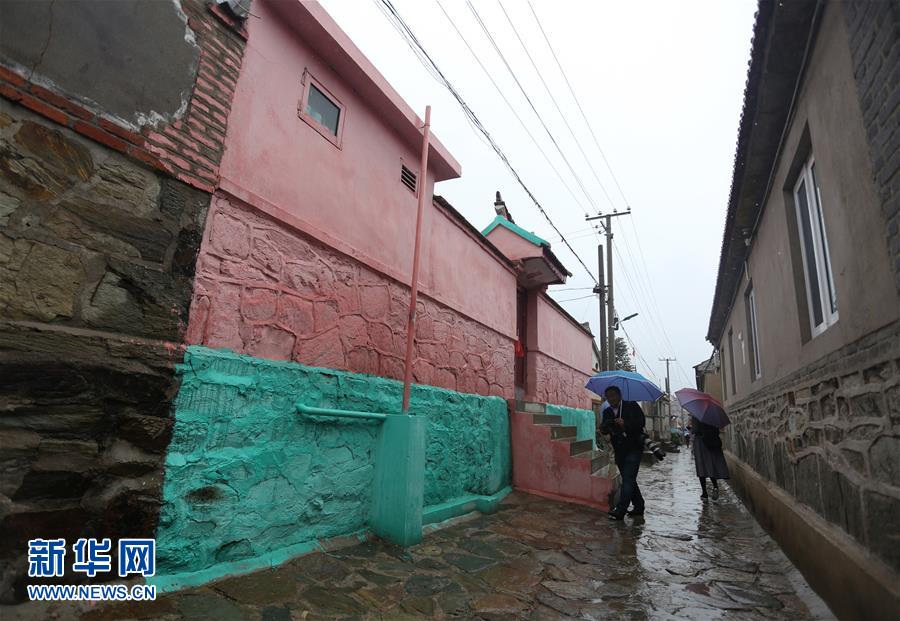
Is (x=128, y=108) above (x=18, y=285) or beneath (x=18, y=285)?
above

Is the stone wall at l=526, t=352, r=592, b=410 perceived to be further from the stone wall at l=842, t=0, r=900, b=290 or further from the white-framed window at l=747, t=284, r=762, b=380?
the stone wall at l=842, t=0, r=900, b=290

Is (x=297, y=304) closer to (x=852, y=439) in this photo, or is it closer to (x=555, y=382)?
(x=852, y=439)

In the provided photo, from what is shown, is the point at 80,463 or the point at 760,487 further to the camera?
the point at 760,487

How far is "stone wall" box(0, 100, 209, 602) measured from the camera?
245 centimetres

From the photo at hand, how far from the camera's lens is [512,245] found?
31.0ft

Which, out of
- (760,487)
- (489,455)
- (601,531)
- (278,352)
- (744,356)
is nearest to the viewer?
(278,352)

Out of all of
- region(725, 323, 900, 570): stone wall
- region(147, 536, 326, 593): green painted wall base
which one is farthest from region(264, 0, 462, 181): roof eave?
region(725, 323, 900, 570): stone wall

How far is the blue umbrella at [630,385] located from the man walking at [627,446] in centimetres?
102

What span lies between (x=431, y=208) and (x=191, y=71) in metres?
3.42

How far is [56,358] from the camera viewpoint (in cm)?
256

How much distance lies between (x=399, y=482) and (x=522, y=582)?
135 cm

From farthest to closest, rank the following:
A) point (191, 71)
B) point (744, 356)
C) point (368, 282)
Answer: point (744, 356) → point (368, 282) → point (191, 71)

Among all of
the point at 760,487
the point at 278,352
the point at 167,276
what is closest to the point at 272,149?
the point at 167,276

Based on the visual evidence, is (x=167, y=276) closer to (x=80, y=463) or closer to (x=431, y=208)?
(x=80, y=463)
